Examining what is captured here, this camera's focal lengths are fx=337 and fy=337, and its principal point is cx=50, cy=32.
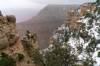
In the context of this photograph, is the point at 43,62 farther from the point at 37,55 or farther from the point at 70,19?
the point at 70,19

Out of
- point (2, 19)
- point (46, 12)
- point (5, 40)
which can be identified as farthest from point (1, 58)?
point (46, 12)

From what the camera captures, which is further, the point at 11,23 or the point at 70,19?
the point at 70,19

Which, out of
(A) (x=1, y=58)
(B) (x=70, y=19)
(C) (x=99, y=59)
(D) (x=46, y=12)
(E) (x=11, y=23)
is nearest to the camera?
(A) (x=1, y=58)

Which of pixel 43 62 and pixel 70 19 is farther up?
pixel 43 62

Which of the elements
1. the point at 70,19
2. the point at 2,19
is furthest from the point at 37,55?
the point at 70,19

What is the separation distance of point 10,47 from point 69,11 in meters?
67.5

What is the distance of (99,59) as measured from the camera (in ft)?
293

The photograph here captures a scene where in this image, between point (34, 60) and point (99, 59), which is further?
point (99, 59)

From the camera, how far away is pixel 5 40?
46219 millimetres

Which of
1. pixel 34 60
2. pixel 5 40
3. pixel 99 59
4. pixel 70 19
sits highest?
pixel 5 40

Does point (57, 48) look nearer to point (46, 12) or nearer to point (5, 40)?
point (5, 40)

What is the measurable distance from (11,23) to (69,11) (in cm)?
6395

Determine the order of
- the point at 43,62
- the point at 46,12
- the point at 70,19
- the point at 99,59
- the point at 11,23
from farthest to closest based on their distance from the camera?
the point at 46,12
the point at 70,19
the point at 99,59
the point at 11,23
the point at 43,62

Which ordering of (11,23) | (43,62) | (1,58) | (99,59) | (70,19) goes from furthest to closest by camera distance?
1. (70,19)
2. (99,59)
3. (11,23)
4. (43,62)
5. (1,58)
